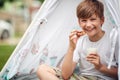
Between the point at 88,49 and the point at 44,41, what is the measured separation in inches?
28.5

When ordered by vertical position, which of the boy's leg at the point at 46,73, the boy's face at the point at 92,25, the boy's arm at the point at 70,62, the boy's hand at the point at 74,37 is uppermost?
the boy's face at the point at 92,25

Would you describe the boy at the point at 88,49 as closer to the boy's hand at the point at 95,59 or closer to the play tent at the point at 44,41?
the boy's hand at the point at 95,59

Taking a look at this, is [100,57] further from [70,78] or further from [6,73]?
[6,73]

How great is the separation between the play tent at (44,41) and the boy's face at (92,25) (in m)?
0.43

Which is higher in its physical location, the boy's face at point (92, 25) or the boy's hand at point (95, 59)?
the boy's face at point (92, 25)

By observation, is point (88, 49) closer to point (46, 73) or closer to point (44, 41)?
point (46, 73)

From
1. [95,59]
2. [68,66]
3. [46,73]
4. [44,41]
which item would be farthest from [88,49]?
[44,41]

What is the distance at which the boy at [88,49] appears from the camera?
4371 mm

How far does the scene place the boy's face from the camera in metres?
4.37

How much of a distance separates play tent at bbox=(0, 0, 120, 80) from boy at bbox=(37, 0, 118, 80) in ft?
1.25

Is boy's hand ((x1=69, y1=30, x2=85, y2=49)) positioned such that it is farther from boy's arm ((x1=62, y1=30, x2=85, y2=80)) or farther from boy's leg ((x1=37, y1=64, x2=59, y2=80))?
boy's leg ((x1=37, y1=64, x2=59, y2=80))

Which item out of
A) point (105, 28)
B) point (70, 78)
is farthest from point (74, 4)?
point (70, 78)

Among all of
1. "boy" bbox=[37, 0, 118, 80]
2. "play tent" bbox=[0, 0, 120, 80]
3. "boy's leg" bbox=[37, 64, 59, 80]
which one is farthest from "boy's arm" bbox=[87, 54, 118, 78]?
"play tent" bbox=[0, 0, 120, 80]

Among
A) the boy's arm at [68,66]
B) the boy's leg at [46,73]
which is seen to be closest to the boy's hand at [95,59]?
the boy's arm at [68,66]
